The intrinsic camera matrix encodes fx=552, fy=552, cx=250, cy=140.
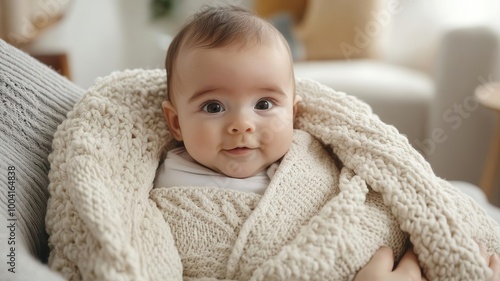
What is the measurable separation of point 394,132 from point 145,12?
289 cm

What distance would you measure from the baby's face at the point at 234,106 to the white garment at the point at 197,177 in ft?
0.05

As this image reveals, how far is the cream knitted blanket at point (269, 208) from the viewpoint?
815 mm

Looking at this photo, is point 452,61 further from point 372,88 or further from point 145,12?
point 145,12

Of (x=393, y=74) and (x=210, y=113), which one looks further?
(x=393, y=74)

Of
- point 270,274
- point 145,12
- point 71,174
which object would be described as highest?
point 71,174

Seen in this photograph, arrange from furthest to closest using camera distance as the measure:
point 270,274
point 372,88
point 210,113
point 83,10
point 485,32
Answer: point 83,10, point 372,88, point 485,32, point 210,113, point 270,274

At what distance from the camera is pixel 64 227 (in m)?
0.84

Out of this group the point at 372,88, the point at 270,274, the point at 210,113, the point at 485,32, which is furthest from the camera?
the point at 372,88

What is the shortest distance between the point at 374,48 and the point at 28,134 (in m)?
2.31

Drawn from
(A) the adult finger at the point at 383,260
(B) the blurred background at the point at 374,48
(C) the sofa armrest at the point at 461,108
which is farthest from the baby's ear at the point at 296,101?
(C) the sofa armrest at the point at 461,108

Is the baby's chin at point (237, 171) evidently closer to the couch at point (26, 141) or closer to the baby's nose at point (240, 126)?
the baby's nose at point (240, 126)

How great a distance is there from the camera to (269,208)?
0.91m

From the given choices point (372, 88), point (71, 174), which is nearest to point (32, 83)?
point (71, 174)

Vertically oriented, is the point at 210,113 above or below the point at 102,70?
above
